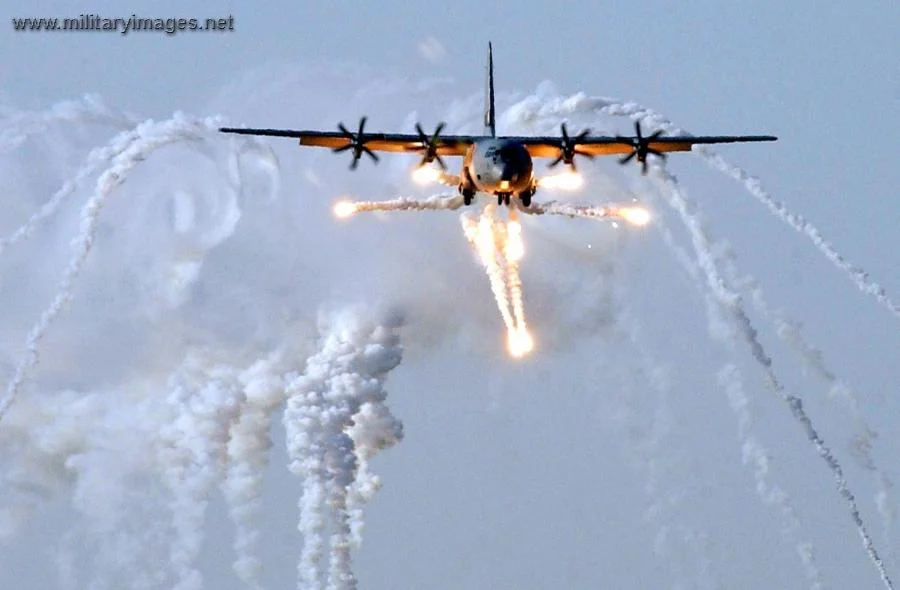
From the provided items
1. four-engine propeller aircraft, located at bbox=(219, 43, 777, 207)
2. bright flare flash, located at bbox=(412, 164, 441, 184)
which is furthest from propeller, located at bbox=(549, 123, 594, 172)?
bright flare flash, located at bbox=(412, 164, 441, 184)

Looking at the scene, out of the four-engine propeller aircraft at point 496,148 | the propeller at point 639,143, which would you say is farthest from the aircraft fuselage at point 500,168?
Answer: the propeller at point 639,143

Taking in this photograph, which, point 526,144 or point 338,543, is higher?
point 526,144

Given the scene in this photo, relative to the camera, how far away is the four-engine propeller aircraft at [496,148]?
113688 mm

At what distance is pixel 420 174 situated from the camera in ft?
392

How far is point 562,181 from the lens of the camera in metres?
120

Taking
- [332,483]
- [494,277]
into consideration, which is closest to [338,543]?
[332,483]

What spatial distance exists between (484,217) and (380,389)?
29.2ft

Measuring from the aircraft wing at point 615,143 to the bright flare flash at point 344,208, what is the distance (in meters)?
7.09

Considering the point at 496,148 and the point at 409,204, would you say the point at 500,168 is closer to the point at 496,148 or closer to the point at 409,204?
the point at 496,148

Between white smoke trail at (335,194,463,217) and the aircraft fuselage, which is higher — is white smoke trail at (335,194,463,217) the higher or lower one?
the higher one

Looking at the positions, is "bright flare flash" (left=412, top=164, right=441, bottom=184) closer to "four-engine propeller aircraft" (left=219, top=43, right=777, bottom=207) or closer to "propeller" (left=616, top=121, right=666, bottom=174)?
"four-engine propeller aircraft" (left=219, top=43, right=777, bottom=207)

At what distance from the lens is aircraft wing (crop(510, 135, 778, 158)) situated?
119 m

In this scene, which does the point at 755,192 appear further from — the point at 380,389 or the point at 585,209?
the point at 380,389

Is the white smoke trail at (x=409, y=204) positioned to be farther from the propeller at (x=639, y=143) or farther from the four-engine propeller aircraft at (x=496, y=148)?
the propeller at (x=639, y=143)
